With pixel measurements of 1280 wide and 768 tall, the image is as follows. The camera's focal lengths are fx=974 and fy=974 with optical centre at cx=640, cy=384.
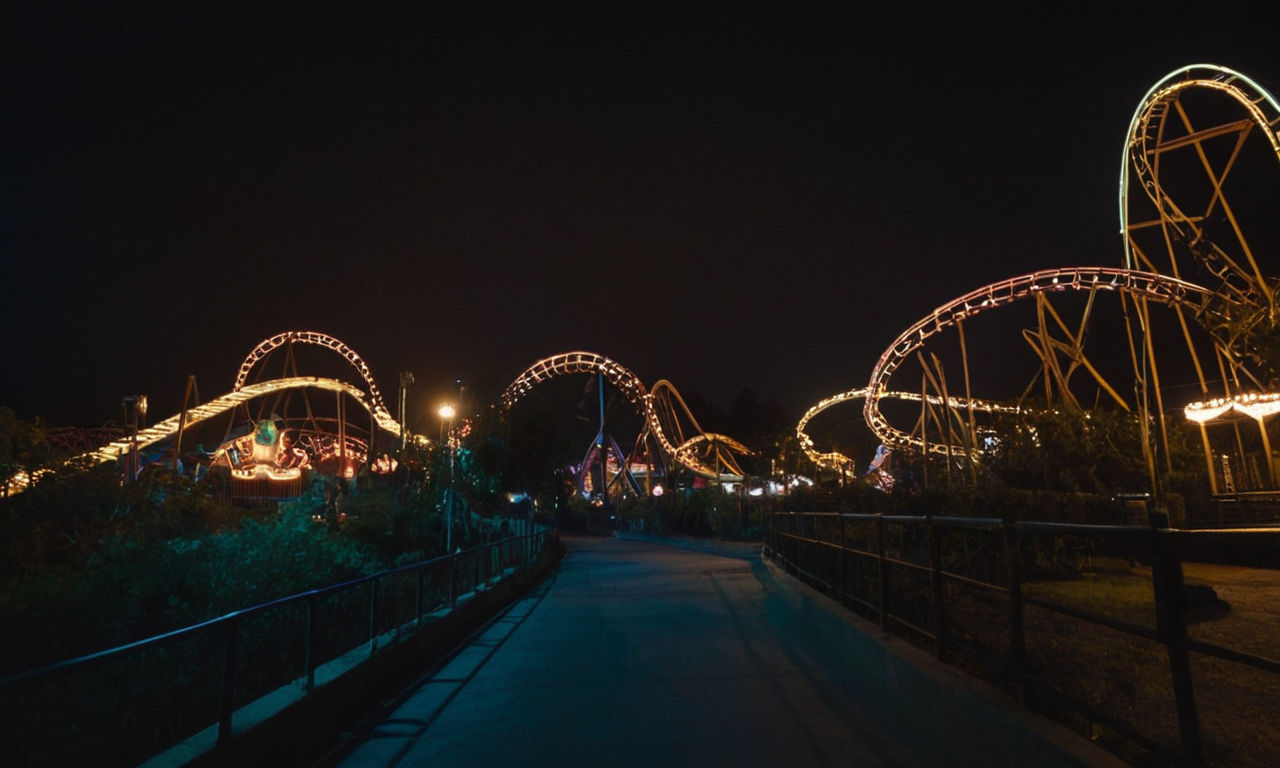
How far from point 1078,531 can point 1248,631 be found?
4096mm

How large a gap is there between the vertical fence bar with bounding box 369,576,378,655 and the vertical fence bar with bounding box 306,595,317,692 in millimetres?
1503

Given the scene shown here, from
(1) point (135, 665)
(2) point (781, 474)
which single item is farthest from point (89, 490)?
(2) point (781, 474)

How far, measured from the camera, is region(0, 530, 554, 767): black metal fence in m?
4.22

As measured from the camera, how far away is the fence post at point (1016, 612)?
5.30 metres

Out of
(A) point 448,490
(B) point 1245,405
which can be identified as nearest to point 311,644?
(A) point 448,490

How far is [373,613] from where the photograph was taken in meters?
9.07

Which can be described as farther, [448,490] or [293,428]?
[293,428]

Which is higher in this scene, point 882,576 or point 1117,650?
point 882,576

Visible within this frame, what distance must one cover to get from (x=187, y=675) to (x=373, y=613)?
2.96 meters

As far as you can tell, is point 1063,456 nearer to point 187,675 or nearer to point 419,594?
point 419,594

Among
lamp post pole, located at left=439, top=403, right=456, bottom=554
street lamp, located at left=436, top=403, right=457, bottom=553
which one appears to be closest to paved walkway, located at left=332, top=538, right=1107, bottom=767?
street lamp, located at left=436, top=403, right=457, bottom=553

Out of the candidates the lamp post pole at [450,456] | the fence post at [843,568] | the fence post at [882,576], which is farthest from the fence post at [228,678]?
the lamp post pole at [450,456]

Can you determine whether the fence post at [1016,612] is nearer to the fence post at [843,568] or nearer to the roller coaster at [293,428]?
the fence post at [843,568]

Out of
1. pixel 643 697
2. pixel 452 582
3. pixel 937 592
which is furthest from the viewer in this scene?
pixel 452 582
